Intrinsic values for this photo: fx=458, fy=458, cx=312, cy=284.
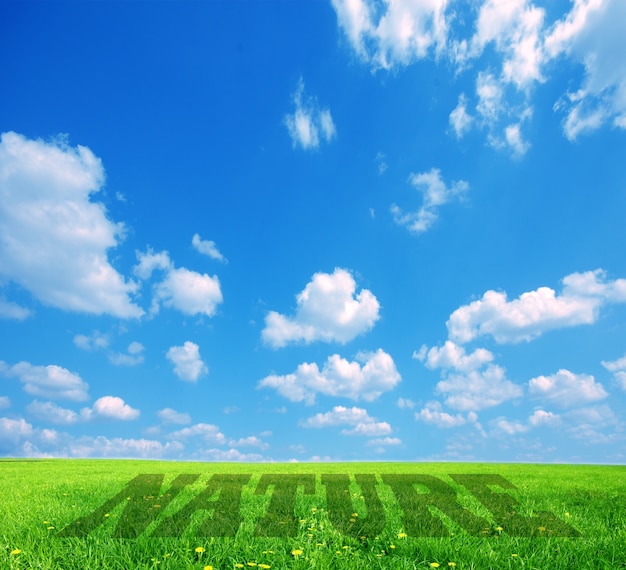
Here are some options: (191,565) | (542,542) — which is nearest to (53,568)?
(191,565)

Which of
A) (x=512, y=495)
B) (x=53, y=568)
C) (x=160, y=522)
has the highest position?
(x=512, y=495)

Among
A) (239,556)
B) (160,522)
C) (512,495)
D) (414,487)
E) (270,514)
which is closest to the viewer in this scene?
(239,556)

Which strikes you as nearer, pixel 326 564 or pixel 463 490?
pixel 326 564

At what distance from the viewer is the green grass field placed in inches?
224

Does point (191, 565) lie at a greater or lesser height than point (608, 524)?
lesser

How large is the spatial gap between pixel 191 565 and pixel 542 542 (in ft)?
15.7

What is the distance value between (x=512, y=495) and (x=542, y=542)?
4.27 metres

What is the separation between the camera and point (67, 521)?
7.46 m

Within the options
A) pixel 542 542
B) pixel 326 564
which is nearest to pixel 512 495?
pixel 542 542

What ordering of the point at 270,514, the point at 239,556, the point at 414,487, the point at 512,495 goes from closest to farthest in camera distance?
1. the point at 239,556
2. the point at 270,514
3. the point at 512,495
4. the point at 414,487

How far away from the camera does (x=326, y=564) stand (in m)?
5.43

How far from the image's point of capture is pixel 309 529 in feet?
21.8

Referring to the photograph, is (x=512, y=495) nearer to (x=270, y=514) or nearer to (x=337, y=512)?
(x=337, y=512)

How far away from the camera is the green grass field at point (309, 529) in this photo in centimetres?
568
